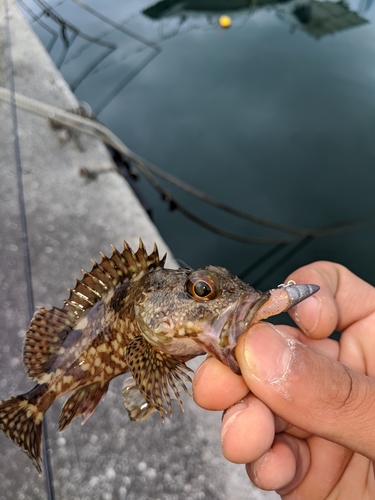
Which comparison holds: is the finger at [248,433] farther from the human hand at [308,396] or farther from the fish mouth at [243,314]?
the fish mouth at [243,314]

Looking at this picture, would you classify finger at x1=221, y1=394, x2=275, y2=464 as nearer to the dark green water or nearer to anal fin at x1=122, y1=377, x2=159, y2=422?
anal fin at x1=122, y1=377, x2=159, y2=422

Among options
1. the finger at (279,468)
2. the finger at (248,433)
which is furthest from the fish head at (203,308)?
the finger at (279,468)

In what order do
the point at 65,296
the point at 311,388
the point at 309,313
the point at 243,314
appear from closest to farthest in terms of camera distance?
the point at 311,388, the point at 243,314, the point at 309,313, the point at 65,296

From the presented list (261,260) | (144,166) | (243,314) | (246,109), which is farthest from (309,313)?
(246,109)

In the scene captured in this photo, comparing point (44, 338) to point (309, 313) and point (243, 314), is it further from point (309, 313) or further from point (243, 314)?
point (309, 313)

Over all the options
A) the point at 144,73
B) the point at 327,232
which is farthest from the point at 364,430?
the point at 144,73

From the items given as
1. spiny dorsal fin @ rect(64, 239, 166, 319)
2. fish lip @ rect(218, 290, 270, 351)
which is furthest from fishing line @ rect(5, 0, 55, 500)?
fish lip @ rect(218, 290, 270, 351)

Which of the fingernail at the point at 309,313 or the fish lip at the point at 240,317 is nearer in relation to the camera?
the fish lip at the point at 240,317
